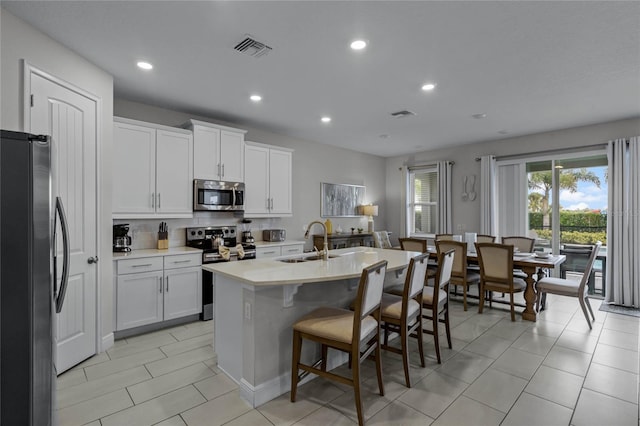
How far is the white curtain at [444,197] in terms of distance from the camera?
21.7 feet

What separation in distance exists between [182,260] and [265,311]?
75.5 inches

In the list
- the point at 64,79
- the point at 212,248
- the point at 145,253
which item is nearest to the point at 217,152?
the point at 212,248

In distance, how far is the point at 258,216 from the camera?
16.0ft

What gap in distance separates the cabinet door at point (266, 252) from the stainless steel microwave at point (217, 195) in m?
0.65

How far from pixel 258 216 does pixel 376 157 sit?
3812 millimetres

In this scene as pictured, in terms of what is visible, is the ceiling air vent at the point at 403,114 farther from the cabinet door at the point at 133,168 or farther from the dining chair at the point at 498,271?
the cabinet door at the point at 133,168

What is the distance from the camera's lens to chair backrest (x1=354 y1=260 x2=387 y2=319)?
1969 mm

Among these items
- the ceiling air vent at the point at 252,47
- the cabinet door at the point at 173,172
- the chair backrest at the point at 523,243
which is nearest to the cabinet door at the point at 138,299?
the cabinet door at the point at 173,172

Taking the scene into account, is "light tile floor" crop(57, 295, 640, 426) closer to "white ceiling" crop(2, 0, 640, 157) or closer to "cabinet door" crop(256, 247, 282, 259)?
"cabinet door" crop(256, 247, 282, 259)

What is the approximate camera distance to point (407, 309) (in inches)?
97.0

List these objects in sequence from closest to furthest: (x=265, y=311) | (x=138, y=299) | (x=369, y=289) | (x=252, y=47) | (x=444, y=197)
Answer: (x=369, y=289) → (x=265, y=311) → (x=252, y=47) → (x=138, y=299) → (x=444, y=197)

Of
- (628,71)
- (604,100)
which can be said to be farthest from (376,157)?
(628,71)

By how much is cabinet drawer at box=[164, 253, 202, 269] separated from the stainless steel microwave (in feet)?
2.12

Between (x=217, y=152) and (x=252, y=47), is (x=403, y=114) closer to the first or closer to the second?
(x=252, y=47)
